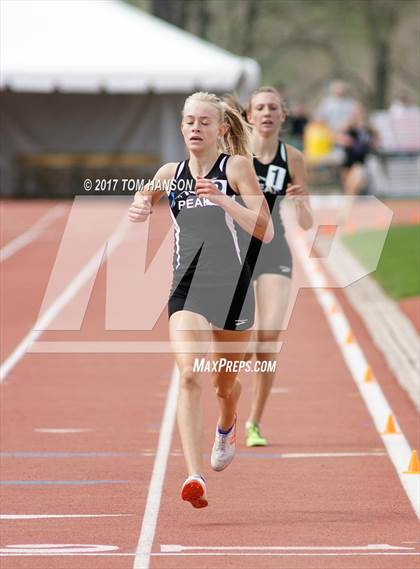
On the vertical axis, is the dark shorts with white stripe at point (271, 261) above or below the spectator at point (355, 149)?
above

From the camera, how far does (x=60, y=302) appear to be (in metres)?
19.5

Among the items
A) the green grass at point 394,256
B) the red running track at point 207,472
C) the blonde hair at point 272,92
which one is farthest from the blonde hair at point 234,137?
the green grass at point 394,256

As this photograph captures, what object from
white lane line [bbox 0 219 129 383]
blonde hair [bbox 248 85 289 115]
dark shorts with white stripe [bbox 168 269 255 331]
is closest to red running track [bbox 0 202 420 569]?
white lane line [bbox 0 219 129 383]

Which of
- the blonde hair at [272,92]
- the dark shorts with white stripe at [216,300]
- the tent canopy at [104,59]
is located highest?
the blonde hair at [272,92]

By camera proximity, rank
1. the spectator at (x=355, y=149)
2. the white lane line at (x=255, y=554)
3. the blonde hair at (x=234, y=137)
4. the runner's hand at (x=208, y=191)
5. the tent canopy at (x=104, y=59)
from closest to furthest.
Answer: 1. the white lane line at (x=255, y=554)
2. the runner's hand at (x=208, y=191)
3. the blonde hair at (x=234, y=137)
4. the spectator at (x=355, y=149)
5. the tent canopy at (x=104, y=59)

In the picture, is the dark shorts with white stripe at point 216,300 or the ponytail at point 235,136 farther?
the ponytail at point 235,136

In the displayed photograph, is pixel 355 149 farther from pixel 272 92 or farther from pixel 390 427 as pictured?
pixel 272 92

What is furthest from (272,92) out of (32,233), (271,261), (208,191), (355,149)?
(355,149)

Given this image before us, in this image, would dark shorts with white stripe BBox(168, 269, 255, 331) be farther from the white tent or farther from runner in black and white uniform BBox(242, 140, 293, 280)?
the white tent

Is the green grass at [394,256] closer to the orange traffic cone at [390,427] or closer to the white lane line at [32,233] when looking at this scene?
the white lane line at [32,233]

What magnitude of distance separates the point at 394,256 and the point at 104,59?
508 inches

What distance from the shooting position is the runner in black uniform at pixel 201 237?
8562mm

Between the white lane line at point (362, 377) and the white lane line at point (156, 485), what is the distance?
Answer: 1463mm

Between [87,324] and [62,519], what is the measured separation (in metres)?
8.87
